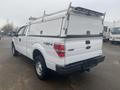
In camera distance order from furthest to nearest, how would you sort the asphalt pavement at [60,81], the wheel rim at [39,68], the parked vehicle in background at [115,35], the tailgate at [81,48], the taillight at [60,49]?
the parked vehicle in background at [115,35], the wheel rim at [39,68], the asphalt pavement at [60,81], the tailgate at [81,48], the taillight at [60,49]

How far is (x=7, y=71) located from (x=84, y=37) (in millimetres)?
3450

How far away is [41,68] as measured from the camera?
13.1ft

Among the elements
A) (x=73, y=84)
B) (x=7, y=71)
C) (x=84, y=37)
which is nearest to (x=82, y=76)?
(x=73, y=84)

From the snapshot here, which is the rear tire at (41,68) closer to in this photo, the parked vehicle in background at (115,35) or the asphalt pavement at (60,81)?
the asphalt pavement at (60,81)

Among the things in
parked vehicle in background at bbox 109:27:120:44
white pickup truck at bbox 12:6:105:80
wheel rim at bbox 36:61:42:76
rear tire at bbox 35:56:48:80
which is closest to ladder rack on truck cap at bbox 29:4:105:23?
white pickup truck at bbox 12:6:105:80

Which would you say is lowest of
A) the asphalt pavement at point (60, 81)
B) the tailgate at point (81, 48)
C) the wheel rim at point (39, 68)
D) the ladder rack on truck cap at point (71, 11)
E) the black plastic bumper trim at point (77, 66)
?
the asphalt pavement at point (60, 81)

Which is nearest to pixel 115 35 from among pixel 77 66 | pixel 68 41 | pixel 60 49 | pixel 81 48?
pixel 81 48

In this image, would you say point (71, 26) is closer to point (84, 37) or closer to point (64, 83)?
point (84, 37)

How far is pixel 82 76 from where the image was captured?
452cm

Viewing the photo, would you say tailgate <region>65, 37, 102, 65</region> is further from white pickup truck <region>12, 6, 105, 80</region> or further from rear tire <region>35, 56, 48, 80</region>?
rear tire <region>35, 56, 48, 80</region>

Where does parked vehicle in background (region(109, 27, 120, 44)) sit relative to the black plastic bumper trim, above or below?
above

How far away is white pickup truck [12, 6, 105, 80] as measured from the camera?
126 inches

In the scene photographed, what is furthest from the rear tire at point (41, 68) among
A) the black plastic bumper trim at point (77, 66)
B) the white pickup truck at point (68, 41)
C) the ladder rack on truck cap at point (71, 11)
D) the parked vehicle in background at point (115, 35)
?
the parked vehicle in background at point (115, 35)

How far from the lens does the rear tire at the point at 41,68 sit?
3860 millimetres
